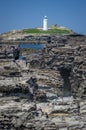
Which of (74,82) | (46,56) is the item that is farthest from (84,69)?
(46,56)

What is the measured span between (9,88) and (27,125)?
7315 mm

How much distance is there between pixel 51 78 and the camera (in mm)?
43375

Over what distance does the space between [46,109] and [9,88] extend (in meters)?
2.98

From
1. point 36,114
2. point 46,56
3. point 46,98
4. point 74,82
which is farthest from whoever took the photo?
point 46,56

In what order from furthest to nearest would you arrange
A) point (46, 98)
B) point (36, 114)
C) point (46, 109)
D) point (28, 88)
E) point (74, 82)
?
point (74, 82) < point (46, 98) < point (28, 88) < point (46, 109) < point (36, 114)

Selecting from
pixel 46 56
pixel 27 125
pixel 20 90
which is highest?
pixel 46 56

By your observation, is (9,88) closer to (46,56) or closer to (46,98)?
(46,98)

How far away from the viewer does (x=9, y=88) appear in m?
28.5

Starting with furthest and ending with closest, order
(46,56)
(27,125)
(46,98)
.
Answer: (46,56), (46,98), (27,125)

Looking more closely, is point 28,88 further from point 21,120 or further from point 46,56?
point 46,56

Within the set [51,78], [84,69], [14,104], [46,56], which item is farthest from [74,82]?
[14,104]

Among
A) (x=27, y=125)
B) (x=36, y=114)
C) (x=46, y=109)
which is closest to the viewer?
(x=27, y=125)

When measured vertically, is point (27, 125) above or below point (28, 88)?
below

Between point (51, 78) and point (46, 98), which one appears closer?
point (46, 98)
